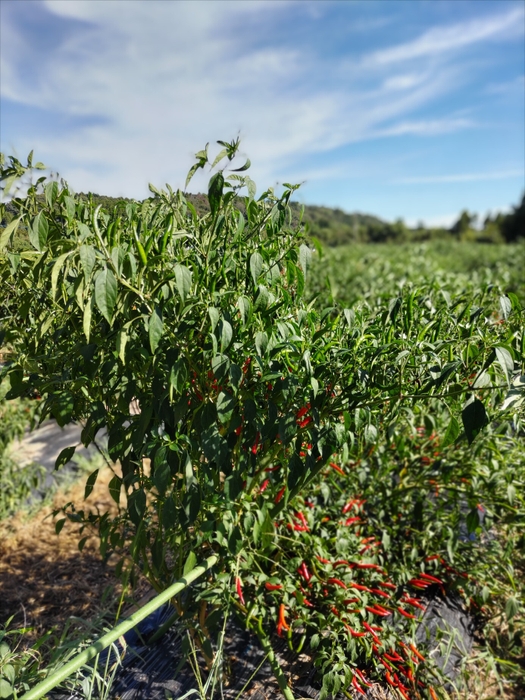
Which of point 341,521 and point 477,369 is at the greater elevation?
point 477,369

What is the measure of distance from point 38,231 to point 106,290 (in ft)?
0.71

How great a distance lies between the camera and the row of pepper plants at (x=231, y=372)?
3.59ft

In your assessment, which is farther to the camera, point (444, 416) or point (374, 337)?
point (444, 416)

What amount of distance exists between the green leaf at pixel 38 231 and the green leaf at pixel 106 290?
7.1 inches

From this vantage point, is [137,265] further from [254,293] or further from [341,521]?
[341,521]

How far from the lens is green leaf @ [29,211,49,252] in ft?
3.35

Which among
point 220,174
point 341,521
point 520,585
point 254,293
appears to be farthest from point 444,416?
point 220,174

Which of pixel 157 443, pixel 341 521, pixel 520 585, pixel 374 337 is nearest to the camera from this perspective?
pixel 157 443

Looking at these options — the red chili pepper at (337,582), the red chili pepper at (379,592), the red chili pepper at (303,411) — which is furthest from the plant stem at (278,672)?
the red chili pepper at (303,411)

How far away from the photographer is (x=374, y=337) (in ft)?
4.40

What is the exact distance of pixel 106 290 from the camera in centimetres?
94

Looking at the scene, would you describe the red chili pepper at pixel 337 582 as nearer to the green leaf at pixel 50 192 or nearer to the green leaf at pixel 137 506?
the green leaf at pixel 137 506

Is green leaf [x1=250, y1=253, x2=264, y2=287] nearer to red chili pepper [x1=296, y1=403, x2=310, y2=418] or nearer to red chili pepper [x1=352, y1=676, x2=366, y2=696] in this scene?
red chili pepper [x1=296, y1=403, x2=310, y2=418]

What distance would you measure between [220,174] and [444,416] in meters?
1.48
